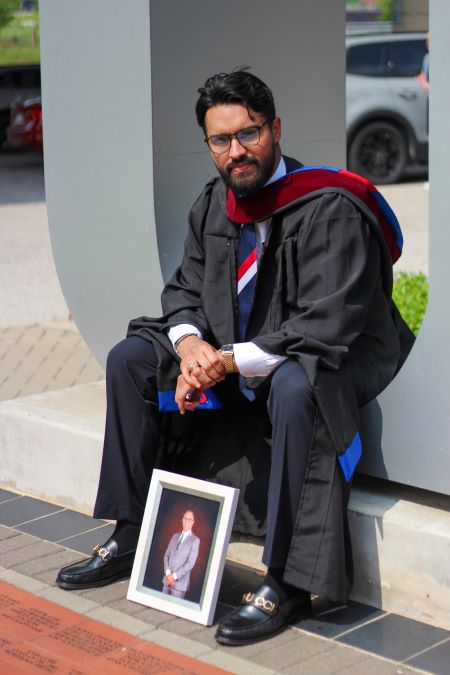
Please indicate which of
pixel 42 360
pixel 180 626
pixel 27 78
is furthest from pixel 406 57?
pixel 180 626

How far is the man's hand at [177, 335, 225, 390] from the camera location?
3631mm

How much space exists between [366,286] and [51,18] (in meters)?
1.92

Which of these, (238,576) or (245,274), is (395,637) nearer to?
(238,576)

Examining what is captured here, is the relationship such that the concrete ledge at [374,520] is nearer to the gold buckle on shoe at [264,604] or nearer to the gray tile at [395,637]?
the gray tile at [395,637]

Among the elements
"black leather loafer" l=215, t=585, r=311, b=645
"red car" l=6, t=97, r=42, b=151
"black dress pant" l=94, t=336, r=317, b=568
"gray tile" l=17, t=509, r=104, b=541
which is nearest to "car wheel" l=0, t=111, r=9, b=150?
"red car" l=6, t=97, r=42, b=151

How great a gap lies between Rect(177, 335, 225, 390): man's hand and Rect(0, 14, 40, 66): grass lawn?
1531 cm

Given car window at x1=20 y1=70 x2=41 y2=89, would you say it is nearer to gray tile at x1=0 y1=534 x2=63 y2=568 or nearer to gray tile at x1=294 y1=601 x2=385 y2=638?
gray tile at x1=0 y1=534 x2=63 y2=568

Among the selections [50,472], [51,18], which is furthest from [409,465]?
[51,18]

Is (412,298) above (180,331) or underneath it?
underneath

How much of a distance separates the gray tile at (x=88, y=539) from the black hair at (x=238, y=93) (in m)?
1.59

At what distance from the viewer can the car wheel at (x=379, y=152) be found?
14.2 metres

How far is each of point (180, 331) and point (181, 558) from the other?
723 millimetres

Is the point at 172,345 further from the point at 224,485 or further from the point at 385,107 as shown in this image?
the point at 385,107

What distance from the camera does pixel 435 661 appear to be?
330 centimetres
